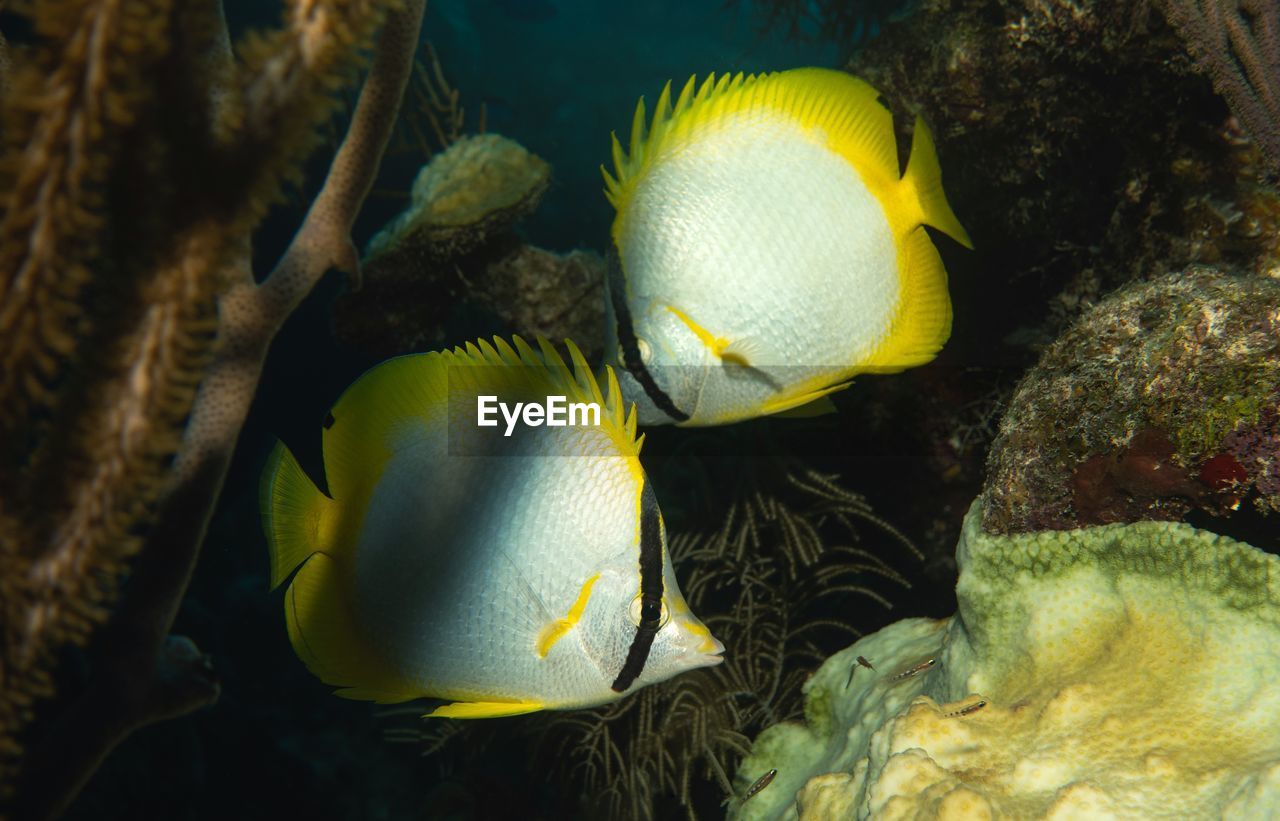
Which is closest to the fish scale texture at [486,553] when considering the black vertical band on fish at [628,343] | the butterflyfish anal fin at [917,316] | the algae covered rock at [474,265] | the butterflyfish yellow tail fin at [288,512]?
the butterflyfish yellow tail fin at [288,512]

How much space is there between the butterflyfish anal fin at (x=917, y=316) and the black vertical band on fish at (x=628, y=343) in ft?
1.82

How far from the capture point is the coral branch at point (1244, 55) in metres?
2.22

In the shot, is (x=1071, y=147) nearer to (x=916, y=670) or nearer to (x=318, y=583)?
(x=916, y=670)

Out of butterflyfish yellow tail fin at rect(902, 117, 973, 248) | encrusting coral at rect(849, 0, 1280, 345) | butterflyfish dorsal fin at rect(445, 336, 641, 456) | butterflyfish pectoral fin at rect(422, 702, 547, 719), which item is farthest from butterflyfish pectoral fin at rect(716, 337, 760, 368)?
encrusting coral at rect(849, 0, 1280, 345)

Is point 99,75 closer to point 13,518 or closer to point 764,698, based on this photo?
point 13,518

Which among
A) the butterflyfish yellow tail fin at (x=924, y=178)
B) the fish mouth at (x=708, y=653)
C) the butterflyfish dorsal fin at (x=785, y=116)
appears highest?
the butterflyfish dorsal fin at (x=785, y=116)

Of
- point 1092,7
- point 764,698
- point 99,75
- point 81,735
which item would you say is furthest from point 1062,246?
point 81,735

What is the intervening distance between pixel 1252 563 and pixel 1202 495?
0.21 m

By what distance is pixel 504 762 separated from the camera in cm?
330

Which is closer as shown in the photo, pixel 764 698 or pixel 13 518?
pixel 13 518

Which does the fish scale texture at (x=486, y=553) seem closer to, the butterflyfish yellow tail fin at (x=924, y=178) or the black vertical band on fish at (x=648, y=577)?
the black vertical band on fish at (x=648, y=577)

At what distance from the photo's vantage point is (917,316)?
1.95 metres

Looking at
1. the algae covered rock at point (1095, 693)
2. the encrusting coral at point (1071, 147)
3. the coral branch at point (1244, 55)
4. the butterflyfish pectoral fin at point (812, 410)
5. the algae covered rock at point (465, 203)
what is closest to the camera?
the algae covered rock at point (1095, 693)

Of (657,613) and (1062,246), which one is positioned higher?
(1062,246)
